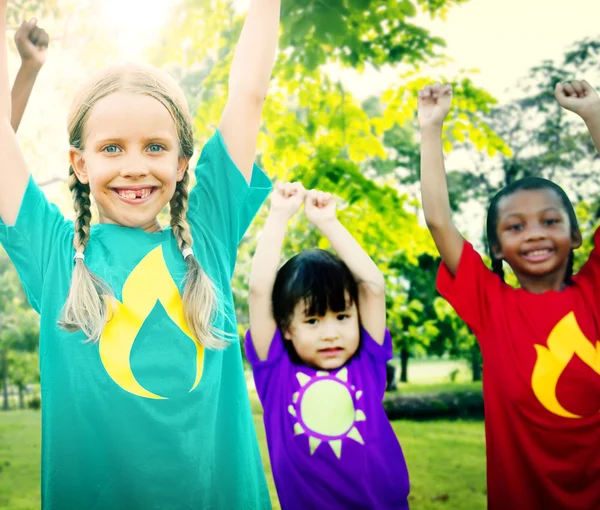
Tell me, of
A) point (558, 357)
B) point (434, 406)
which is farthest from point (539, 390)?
point (434, 406)

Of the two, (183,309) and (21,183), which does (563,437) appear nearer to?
(183,309)

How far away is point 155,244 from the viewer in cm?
192

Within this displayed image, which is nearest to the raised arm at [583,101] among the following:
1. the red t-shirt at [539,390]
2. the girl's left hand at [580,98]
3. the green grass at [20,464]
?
the girl's left hand at [580,98]

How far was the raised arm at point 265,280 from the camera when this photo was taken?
199 cm

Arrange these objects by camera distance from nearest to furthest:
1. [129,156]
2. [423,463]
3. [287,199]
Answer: [129,156] < [287,199] < [423,463]

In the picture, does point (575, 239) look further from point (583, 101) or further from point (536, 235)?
point (583, 101)

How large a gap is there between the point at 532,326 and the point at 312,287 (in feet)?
2.50

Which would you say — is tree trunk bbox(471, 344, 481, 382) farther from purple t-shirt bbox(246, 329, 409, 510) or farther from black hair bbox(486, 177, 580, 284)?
purple t-shirt bbox(246, 329, 409, 510)

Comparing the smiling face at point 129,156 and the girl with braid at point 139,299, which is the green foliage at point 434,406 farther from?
the smiling face at point 129,156

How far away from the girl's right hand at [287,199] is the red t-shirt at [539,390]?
615 millimetres

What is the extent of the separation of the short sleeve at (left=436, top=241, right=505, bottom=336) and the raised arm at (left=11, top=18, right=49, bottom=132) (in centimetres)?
158

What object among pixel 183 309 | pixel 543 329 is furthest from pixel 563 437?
pixel 183 309

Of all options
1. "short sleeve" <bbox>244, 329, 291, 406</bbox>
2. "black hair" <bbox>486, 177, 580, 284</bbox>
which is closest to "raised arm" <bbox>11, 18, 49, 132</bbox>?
"short sleeve" <bbox>244, 329, 291, 406</bbox>

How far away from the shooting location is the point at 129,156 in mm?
1851
